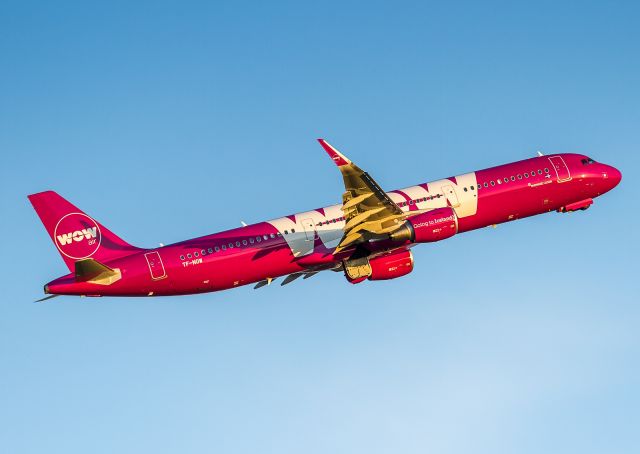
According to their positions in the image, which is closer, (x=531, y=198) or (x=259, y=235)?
(x=259, y=235)

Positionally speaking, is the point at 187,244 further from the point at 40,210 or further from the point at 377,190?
the point at 377,190

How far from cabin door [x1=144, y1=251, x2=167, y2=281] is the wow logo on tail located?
3751 mm

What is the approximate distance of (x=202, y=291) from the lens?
58562mm

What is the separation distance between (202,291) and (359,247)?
1031 centimetres

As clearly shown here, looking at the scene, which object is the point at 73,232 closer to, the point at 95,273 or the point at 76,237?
the point at 76,237

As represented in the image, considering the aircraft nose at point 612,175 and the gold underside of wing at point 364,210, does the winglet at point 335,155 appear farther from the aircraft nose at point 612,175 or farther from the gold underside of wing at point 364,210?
the aircraft nose at point 612,175

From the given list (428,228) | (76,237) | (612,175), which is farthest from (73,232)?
(612,175)

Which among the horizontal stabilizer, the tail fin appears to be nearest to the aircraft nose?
the tail fin

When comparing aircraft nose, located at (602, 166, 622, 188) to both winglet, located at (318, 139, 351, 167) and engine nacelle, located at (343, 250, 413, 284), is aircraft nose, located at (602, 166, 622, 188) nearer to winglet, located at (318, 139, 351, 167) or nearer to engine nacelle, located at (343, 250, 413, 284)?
engine nacelle, located at (343, 250, 413, 284)

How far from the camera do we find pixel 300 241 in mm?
58969

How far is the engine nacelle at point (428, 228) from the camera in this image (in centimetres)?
5744

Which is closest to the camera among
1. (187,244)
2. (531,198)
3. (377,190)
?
(377,190)

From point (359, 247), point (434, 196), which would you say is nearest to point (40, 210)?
point (359, 247)

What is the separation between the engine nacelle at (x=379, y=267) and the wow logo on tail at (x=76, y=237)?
1599 cm
